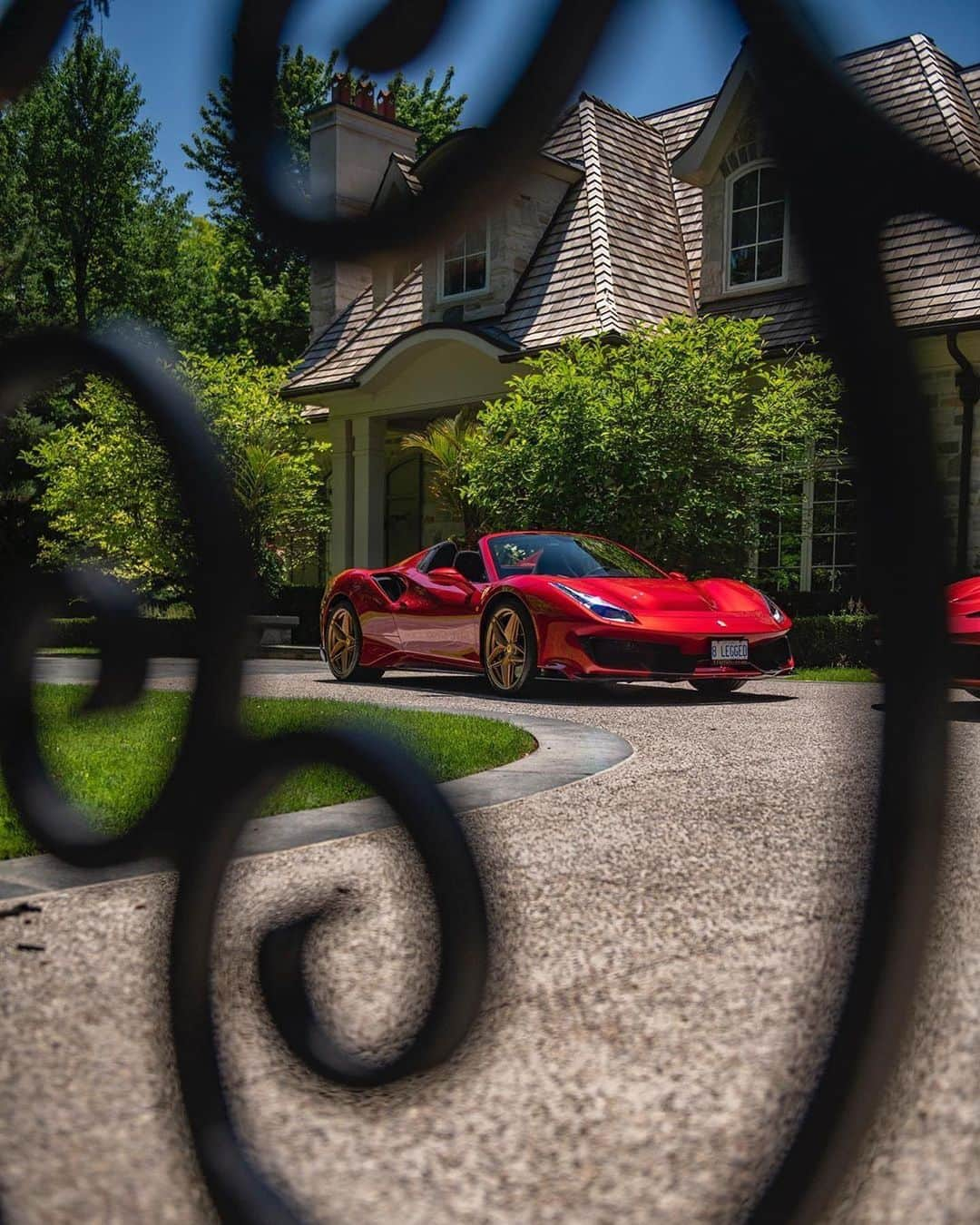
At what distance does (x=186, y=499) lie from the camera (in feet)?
3.79

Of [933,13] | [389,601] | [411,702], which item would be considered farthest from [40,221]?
[389,601]

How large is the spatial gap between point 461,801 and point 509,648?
22.5 ft

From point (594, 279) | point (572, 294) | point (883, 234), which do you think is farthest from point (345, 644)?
point (883, 234)

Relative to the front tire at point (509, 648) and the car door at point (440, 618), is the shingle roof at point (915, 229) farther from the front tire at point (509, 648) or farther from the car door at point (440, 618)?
the car door at point (440, 618)

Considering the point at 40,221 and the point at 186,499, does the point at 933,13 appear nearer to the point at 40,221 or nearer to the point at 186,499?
the point at 186,499

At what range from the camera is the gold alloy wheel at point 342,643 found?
41.5 ft

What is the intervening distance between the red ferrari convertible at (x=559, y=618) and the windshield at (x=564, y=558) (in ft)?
0.04

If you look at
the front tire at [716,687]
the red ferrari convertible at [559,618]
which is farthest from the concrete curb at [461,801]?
the front tire at [716,687]

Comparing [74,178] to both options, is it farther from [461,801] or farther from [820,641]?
[820,641]

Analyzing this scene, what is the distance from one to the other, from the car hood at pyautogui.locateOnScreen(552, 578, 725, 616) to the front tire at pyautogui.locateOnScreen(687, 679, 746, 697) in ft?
3.03

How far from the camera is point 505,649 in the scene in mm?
10875

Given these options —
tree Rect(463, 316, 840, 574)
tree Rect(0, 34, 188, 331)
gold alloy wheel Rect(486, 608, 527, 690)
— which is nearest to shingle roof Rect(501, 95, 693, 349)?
tree Rect(463, 316, 840, 574)

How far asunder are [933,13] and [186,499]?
69 cm

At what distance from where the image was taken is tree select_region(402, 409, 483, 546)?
1758 cm
